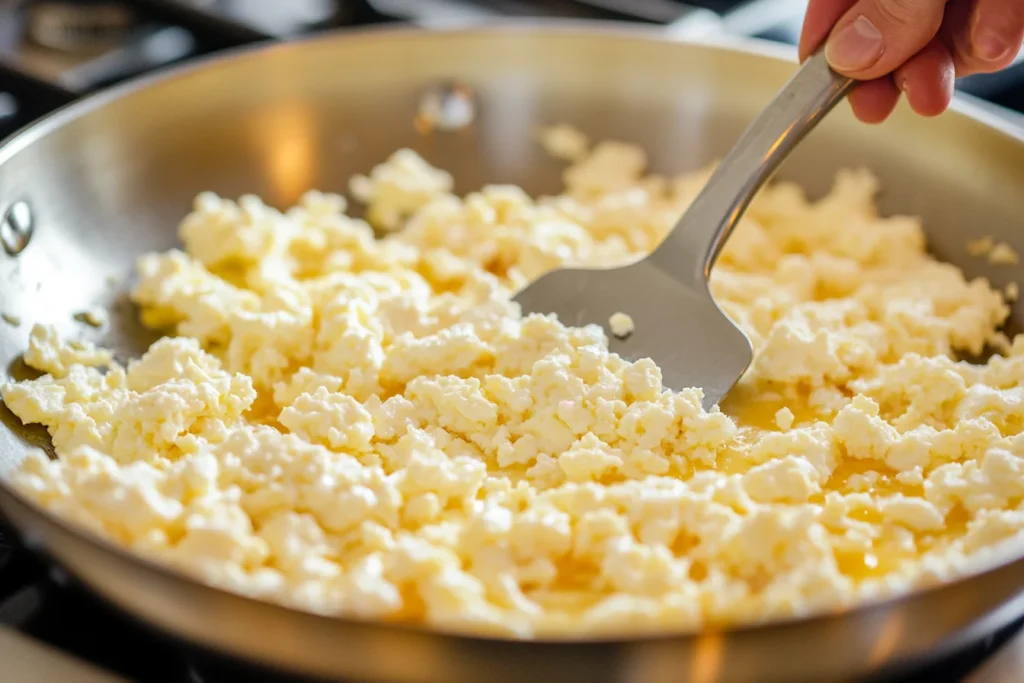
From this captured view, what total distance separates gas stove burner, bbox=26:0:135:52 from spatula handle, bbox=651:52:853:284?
825 mm

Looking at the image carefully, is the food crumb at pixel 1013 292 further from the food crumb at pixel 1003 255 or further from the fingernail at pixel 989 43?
the fingernail at pixel 989 43

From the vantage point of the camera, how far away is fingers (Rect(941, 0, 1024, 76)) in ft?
2.90

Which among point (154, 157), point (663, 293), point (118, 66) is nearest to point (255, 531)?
point (663, 293)

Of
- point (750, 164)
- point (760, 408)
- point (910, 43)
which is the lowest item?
point (760, 408)

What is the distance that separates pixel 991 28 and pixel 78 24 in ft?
3.55

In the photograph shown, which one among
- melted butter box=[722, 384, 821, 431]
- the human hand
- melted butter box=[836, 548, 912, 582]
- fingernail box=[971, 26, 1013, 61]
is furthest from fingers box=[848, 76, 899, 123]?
melted butter box=[836, 548, 912, 582]

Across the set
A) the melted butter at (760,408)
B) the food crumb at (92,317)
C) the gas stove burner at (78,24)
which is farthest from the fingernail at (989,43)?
the gas stove burner at (78,24)

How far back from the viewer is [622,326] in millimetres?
921

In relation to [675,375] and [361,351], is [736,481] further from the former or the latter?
[361,351]

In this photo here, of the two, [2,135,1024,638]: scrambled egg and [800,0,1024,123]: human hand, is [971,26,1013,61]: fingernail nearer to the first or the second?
[800,0,1024,123]: human hand

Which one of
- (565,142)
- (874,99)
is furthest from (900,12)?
(565,142)

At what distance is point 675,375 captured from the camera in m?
0.89

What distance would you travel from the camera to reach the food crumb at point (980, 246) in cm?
104

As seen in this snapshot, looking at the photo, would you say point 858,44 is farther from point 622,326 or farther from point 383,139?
point 383,139
